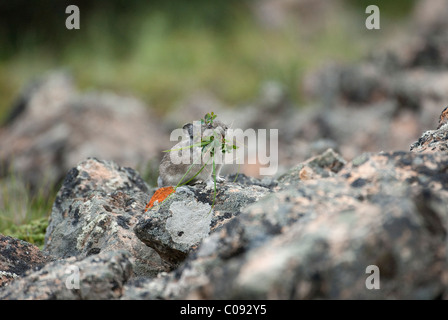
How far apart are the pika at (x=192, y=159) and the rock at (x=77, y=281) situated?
88cm

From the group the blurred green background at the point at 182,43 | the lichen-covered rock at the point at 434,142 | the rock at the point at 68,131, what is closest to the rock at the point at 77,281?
the lichen-covered rock at the point at 434,142

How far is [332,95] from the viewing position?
10.2 meters

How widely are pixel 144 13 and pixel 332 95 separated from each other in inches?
316

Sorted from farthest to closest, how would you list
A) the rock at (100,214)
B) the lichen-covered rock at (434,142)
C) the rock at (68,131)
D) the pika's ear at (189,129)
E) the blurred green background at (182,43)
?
1. the blurred green background at (182,43)
2. the rock at (68,131)
3. the pika's ear at (189,129)
4. the rock at (100,214)
5. the lichen-covered rock at (434,142)

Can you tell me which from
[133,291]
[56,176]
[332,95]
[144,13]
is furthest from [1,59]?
[133,291]

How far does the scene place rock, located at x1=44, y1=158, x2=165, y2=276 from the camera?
3057mm

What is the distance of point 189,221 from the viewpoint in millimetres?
2914

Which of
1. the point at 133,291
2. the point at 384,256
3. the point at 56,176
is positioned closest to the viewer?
the point at 384,256

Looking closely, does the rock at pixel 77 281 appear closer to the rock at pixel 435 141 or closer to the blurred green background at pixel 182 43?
the rock at pixel 435 141

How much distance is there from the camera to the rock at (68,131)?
8.48 metres

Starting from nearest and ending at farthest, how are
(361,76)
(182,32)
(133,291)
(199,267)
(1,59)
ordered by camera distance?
(199,267)
(133,291)
(361,76)
(1,59)
(182,32)

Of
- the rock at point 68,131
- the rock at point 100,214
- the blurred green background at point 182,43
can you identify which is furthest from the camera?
the blurred green background at point 182,43

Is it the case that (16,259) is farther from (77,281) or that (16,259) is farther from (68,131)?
(68,131)
